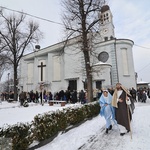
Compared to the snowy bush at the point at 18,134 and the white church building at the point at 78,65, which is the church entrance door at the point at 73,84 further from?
the snowy bush at the point at 18,134

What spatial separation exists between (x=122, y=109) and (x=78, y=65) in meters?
24.8

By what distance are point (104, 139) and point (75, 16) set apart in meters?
11.4

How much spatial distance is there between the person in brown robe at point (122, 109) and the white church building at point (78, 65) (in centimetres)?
996

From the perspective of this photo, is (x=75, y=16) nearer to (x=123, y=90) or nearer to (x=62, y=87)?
(x=123, y=90)

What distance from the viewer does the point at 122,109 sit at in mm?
5992

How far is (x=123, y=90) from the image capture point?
6.24 m

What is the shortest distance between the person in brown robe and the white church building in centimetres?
996

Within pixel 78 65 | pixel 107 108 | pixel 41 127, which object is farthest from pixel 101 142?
pixel 78 65

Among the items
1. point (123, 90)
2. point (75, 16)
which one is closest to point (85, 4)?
point (75, 16)

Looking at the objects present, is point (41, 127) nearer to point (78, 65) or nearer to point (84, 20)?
point (84, 20)

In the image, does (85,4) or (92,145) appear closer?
(92,145)

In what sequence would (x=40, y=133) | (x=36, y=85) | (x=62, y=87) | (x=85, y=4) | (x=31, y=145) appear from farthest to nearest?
(x=36, y=85), (x=62, y=87), (x=85, y=4), (x=40, y=133), (x=31, y=145)

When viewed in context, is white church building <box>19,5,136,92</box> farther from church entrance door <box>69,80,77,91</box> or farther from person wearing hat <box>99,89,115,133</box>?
person wearing hat <box>99,89,115,133</box>

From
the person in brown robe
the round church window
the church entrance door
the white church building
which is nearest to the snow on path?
the person in brown robe
